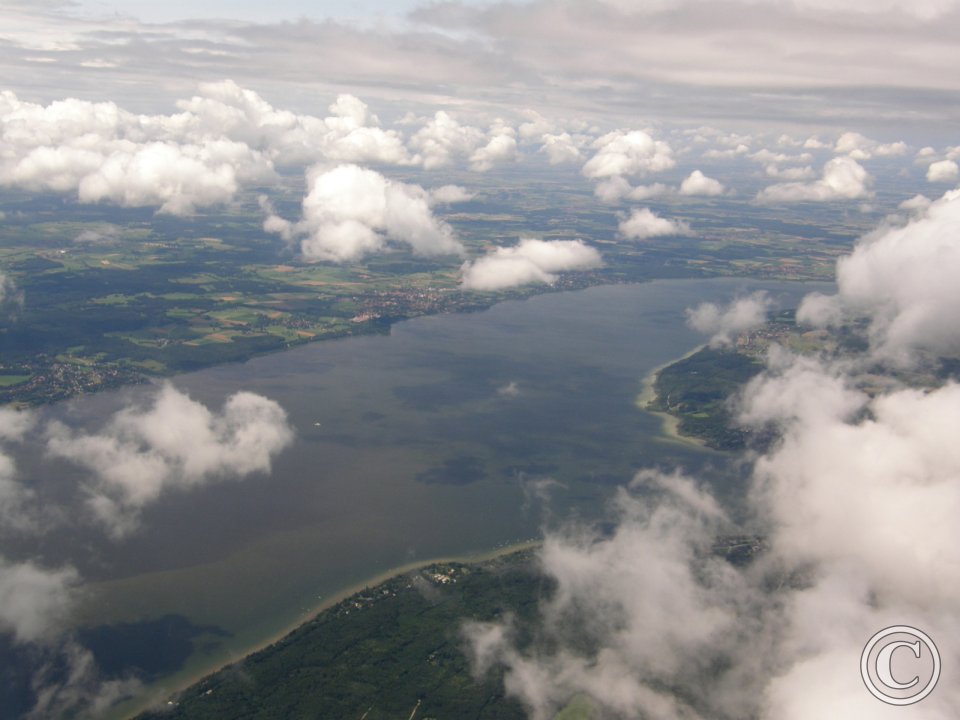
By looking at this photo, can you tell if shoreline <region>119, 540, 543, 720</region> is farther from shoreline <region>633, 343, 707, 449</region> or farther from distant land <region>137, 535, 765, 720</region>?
shoreline <region>633, 343, 707, 449</region>

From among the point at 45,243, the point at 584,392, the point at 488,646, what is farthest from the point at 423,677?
the point at 45,243

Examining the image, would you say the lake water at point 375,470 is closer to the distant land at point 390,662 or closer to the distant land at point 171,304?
the distant land at point 390,662

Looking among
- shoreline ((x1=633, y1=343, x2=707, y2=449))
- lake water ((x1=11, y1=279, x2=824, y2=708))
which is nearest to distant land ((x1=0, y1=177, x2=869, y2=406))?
lake water ((x1=11, y1=279, x2=824, y2=708))

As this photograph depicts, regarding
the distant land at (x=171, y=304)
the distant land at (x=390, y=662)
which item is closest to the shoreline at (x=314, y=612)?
the distant land at (x=390, y=662)

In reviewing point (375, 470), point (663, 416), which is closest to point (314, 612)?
point (375, 470)

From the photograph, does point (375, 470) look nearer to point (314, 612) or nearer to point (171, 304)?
point (314, 612)

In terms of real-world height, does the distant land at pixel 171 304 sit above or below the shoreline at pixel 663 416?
below
